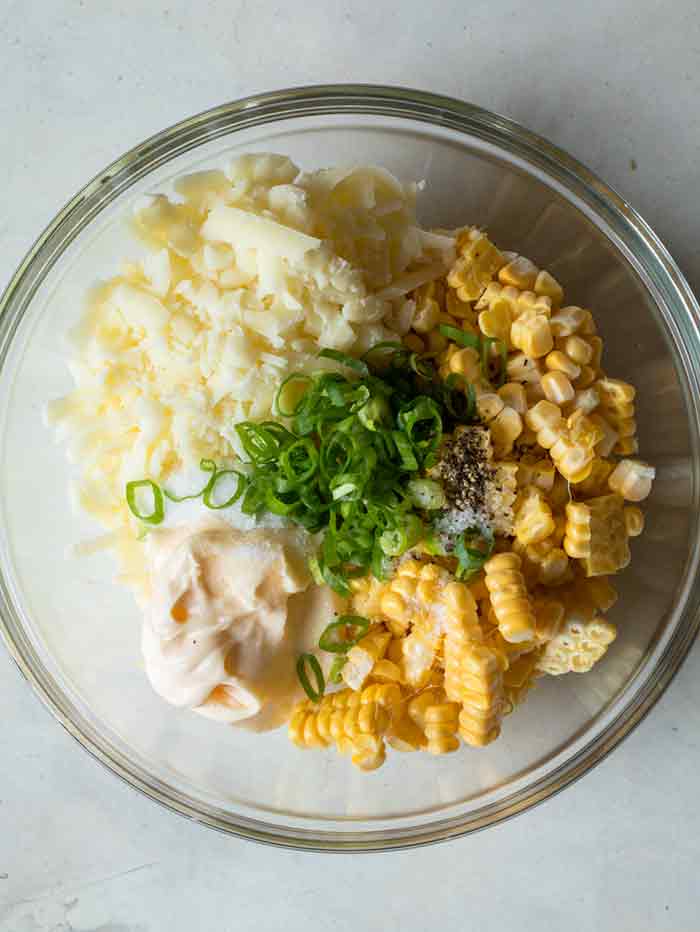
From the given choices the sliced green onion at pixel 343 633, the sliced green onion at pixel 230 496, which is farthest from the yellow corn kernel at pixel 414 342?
the sliced green onion at pixel 343 633

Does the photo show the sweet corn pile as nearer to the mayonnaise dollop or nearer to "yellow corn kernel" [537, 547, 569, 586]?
"yellow corn kernel" [537, 547, 569, 586]

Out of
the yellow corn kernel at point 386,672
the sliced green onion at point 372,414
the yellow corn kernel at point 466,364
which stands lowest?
the yellow corn kernel at point 386,672

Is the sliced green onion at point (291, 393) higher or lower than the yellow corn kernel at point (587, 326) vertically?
higher

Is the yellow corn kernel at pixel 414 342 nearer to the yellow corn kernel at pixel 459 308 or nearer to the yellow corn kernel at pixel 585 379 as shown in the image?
the yellow corn kernel at pixel 459 308

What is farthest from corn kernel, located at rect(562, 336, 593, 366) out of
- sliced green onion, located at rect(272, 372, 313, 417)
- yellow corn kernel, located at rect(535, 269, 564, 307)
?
sliced green onion, located at rect(272, 372, 313, 417)

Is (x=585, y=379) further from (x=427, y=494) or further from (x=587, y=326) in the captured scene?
(x=427, y=494)

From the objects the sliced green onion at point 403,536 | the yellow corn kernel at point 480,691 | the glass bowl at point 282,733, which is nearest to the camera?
the yellow corn kernel at point 480,691
